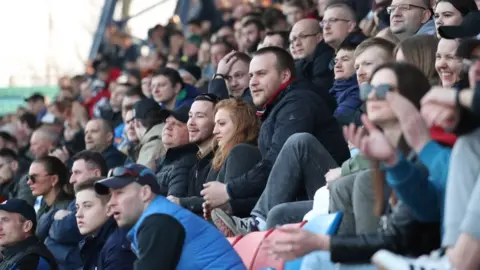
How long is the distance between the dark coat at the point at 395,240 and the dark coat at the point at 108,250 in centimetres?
314

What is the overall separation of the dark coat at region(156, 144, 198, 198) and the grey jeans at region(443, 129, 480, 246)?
16.3 ft

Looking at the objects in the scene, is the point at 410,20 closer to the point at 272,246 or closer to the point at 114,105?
the point at 272,246

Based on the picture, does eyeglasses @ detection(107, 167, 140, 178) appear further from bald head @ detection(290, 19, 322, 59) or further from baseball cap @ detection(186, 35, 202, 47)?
baseball cap @ detection(186, 35, 202, 47)

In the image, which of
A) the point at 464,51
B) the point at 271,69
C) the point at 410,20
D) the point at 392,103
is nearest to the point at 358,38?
the point at 410,20

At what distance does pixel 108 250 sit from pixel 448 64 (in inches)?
105

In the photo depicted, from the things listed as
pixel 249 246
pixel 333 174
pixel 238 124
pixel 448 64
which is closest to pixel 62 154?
pixel 238 124

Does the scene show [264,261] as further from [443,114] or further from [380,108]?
[443,114]

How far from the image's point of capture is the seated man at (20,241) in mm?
8750

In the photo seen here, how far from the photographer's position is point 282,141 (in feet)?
26.1

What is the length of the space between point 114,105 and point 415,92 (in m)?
10.3

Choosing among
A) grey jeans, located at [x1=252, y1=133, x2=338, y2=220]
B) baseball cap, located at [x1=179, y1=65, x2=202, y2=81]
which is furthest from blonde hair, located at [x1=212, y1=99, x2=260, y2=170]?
baseball cap, located at [x1=179, y1=65, x2=202, y2=81]

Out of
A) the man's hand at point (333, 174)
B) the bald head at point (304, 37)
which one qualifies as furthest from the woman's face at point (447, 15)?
the bald head at point (304, 37)

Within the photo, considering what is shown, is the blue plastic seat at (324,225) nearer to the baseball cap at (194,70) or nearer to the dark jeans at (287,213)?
the dark jeans at (287,213)

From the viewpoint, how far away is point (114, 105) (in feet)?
47.8
